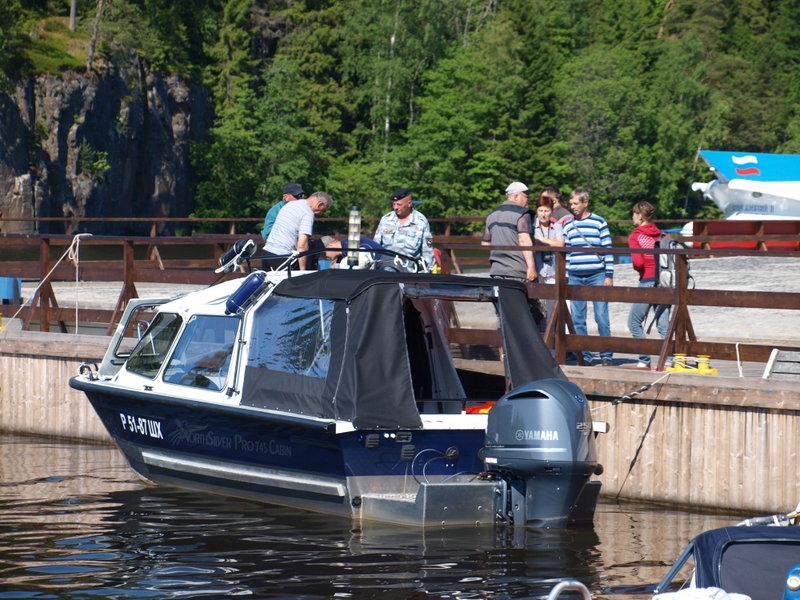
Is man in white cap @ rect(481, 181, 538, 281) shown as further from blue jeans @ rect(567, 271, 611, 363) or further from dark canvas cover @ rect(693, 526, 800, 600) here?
dark canvas cover @ rect(693, 526, 800, 600)

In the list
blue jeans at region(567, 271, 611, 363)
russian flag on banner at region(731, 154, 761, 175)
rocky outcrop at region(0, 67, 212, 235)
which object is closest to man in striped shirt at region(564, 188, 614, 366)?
blue jeans at region(567, 271, 611, 363)

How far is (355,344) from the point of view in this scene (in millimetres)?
10148

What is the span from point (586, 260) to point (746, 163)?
35.5 metres

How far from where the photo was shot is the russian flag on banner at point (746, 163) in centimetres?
4771

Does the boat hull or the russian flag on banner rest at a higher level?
the russian flag on banner

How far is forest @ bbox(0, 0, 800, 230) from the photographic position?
270 feet

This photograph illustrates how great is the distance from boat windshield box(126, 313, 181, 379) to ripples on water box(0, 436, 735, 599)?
118 centimetres

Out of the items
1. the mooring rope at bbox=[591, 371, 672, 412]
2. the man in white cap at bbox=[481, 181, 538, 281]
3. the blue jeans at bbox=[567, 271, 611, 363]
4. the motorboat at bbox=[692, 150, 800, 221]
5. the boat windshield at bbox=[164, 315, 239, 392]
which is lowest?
the mooring rope at bbox=[591, 371, 672, 412]

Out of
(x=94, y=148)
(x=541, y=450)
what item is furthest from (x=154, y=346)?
(x=94, y=148)

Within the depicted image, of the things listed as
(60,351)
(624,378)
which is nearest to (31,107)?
(60,351)

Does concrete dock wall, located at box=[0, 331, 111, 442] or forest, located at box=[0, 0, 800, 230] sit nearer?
concrete dock wall, located at box=[0, 331, 111, 442]

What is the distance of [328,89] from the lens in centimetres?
9169

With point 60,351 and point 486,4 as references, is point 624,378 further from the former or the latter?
point 486,4

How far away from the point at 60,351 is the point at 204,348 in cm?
435
